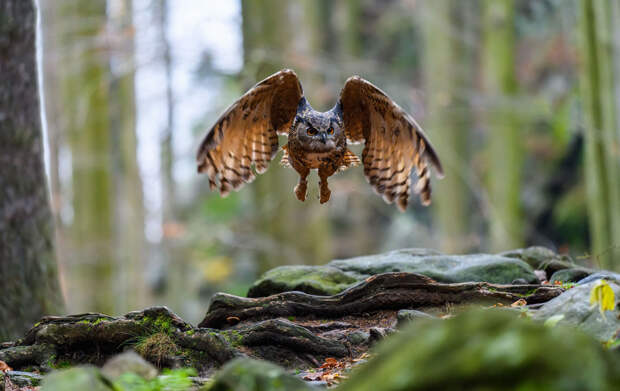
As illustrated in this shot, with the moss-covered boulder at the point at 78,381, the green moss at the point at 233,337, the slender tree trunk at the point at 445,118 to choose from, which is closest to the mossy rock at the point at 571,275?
the green moss at the point at 233,337

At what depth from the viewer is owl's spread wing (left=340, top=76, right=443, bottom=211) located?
17.5 ft

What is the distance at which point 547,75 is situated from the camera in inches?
820

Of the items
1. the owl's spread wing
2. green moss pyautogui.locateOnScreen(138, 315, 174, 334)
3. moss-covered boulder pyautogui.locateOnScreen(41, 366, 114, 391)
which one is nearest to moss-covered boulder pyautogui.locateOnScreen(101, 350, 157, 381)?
moss-covered boulder pyautogui.locateOnScreen(41, 366, 114, 391)

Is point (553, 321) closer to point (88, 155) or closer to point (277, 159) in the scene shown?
point (277, 159)

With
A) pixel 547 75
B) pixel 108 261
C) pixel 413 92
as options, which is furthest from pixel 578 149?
pixel 108 261

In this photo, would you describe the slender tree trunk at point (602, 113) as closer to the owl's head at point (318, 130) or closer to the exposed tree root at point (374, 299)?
the exposed tree root at point (374, 299)

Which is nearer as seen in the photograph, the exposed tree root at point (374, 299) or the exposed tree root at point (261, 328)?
the exposed tree root at point (261, 328)

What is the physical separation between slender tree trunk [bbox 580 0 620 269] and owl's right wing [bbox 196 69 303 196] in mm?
6373

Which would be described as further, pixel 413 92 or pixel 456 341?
pixel 413 92

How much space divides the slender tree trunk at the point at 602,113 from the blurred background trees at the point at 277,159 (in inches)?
0.9

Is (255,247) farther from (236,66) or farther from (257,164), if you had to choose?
(257,164)

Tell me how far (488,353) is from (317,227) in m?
8.98

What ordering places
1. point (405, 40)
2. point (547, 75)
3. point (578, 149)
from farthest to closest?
point (405, 40)
point (547, 75)
point (578, 149)

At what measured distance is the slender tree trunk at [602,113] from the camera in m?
10.3
